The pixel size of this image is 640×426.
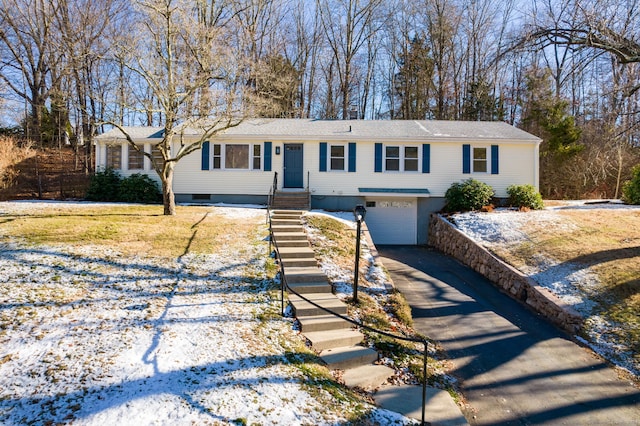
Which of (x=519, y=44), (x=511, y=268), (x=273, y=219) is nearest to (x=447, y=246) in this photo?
(x=511, y=268)

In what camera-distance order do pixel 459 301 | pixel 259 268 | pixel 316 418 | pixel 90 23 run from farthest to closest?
pixel 90 23, pixel 459 301, pixel 259 268, pixel 316 418

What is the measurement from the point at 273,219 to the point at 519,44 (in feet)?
26.1

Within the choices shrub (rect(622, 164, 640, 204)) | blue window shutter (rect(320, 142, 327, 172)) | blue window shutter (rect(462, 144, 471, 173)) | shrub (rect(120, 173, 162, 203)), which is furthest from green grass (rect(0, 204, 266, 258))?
shrub (rect(622, 164, 640, 204))

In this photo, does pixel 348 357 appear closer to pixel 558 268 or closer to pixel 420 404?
pixel 420 404

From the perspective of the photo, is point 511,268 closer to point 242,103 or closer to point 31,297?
point 242,103

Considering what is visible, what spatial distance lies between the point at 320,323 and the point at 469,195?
11.3m

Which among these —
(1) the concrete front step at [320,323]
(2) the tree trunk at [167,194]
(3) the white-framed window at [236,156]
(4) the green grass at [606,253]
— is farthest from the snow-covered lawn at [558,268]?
(2) the tree trunk at [167,194]

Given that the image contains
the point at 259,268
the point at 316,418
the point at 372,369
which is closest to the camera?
the point at 316,418

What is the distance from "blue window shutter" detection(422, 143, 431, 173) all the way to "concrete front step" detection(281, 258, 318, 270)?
938 cm

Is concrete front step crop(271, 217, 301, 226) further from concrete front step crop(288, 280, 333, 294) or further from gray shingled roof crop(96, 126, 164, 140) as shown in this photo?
gray shingled roof crop(96, 126, 164, 140)

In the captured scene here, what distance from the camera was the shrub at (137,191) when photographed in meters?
16.3

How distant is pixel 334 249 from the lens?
10.1m

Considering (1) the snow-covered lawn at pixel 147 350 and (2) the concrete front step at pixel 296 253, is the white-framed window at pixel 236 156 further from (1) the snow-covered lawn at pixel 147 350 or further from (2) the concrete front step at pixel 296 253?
(1) the snow-covered lawn at pixel 147 350

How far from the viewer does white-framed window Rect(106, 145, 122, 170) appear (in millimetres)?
17312
